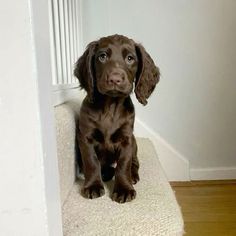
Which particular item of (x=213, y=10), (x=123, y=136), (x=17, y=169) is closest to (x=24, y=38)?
(x=17, y=169)

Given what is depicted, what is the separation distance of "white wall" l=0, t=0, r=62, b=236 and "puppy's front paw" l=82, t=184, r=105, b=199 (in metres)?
0.40

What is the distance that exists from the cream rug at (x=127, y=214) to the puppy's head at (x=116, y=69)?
289 mm

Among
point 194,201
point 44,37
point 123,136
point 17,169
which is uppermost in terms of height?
point 44,37

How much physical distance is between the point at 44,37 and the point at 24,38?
0.18ft

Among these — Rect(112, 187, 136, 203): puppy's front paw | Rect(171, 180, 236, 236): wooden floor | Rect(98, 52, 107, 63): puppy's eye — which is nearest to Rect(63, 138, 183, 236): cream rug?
Rect(112, 187, 136, 203): puppy's front paw

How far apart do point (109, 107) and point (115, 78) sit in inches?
5.4

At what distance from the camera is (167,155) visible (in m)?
2.04

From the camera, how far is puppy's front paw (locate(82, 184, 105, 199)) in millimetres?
935

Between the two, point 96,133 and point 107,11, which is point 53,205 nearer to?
point 96,133

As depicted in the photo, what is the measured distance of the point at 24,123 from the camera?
0.48 metres

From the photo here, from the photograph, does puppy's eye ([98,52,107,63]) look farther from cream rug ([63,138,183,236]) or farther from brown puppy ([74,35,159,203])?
cream rug ([63,138,183,236])

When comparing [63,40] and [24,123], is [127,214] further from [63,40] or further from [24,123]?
[63,40]

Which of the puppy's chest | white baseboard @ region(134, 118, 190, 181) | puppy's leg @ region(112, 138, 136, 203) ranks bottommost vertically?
white baseboard @ region(134, 118, 190, 181)

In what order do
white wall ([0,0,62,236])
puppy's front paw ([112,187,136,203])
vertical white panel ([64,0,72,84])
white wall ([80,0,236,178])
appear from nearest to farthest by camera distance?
white wall ([0,0,62,236])
puppy's front paw ([112,187,136,203])
vertical white panel ([64,0,72,84])
white wall ([80,0,236,178])
